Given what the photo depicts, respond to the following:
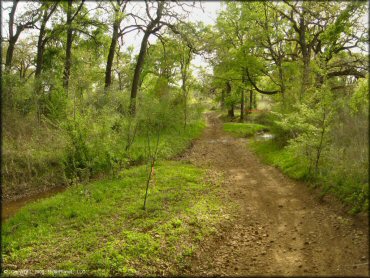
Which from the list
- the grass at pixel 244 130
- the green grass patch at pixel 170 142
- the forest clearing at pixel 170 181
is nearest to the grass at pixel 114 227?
the forest clearing at pixel 170 181

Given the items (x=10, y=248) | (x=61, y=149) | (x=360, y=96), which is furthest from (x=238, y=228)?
(x=61, y=149)

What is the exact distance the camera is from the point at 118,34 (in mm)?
18281

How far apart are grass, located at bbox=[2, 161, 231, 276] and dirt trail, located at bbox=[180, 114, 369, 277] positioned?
1.99 feet

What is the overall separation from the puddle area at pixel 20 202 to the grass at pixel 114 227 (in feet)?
1.66

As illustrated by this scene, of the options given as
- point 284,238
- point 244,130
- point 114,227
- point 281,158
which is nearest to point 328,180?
point 284,238

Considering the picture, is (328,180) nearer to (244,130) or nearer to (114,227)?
(114,227)

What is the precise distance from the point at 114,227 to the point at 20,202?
181 inches

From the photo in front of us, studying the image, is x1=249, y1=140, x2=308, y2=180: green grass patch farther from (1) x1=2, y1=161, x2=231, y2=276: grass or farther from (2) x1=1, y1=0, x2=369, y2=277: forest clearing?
(1) x1=2, y1=161, x2=231, y2=276: grass

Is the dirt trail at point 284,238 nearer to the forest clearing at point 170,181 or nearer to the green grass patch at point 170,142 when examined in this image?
the forest clearing at point 170,181

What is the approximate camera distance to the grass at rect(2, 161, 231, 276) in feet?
20.9

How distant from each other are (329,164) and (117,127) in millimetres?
8898

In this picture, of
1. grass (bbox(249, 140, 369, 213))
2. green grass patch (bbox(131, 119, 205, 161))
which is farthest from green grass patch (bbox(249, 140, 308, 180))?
green grass patch (bbox(131, 119, 205, 161))

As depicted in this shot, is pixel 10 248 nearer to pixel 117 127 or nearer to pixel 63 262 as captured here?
pixel 63 262

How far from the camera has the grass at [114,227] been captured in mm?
6383
